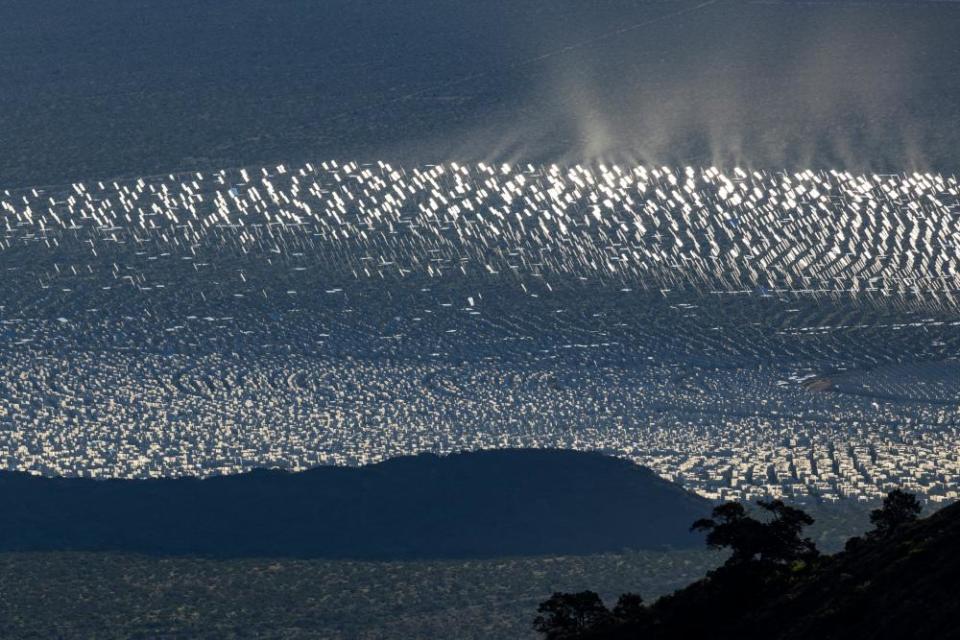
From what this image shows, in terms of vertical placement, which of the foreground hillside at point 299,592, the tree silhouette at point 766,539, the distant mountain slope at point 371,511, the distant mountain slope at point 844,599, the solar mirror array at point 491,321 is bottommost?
the distant mountain slope at point 844,599

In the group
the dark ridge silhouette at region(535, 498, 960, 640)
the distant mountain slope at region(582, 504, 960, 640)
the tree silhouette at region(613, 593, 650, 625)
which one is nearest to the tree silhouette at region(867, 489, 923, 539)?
the dark ridge silhouette at region(535, 498, 960, 640)

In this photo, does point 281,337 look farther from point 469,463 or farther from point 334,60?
point 334,60

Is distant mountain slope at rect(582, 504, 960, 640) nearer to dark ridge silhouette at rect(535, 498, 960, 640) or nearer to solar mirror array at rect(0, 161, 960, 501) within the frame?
dark ridge silhouette at rect(535, 498, 960, 640)

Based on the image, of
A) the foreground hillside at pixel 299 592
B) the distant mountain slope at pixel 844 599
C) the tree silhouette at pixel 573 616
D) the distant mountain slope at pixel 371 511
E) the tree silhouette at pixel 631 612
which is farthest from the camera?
the distant mountain slope at pixel 371 511

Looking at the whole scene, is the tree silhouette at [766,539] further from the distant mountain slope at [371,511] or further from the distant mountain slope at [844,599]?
the distant mountain slope at [371,511]

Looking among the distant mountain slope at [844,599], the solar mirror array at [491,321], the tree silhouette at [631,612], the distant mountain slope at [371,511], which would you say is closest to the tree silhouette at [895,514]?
the distant mountain slope at [844,599]

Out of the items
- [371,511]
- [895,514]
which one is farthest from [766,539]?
[371,511]
